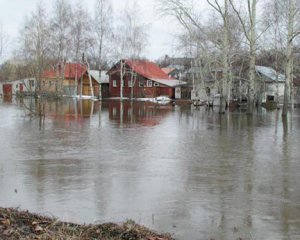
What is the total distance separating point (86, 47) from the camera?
6419 cm

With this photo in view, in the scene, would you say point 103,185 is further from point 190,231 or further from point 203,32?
point 203,32

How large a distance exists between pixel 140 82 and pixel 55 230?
68.4 m

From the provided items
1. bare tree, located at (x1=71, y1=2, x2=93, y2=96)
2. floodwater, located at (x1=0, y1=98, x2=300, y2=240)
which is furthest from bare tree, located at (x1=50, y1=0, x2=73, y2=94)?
floodwater, located at (x1=0, y1=98, x2=300, y2=240)

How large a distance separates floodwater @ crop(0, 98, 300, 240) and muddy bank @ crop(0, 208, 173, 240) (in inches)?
48.7

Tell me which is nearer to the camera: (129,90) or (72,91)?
(129,90)

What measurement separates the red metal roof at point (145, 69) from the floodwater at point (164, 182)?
5064cm

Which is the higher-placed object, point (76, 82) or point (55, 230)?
point (76, 82)

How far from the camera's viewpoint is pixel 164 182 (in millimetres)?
10133

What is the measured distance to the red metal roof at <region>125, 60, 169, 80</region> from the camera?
68.4 meters

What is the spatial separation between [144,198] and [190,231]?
2113 millimetres

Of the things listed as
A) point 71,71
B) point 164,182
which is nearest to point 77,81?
point 71,71

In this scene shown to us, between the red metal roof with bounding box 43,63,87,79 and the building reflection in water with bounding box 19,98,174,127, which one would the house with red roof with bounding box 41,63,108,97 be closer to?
the red metal roof with bounding box 43,63,87,79

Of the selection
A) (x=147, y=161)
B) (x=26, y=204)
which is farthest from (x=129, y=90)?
(x=26, y=204)

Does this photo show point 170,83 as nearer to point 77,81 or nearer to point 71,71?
point 77,81
